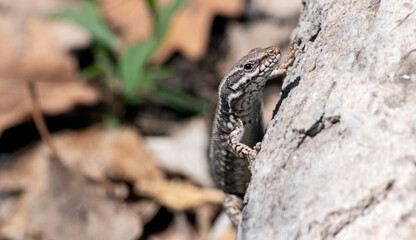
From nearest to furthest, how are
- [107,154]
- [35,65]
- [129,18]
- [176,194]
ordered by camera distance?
[176,194] → [107,154] → [35,65] → [129,18]

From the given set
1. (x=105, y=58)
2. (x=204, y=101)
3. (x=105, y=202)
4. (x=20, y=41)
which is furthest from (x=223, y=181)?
(x=20, y=41)

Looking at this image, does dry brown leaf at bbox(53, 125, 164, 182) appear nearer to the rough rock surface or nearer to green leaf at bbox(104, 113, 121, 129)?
green leaf at bbox(104, 113, 121, 129)

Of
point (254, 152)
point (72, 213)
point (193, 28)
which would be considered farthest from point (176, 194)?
point (254, 152)

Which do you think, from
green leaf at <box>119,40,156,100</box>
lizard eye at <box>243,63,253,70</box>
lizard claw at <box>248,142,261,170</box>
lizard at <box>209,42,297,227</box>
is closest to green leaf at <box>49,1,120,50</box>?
green leaf at <box>119,40,156,100</box>

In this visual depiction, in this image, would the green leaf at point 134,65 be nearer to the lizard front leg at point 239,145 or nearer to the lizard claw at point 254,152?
the lizard front leg at point 239,145

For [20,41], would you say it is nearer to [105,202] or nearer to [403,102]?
[105,202]

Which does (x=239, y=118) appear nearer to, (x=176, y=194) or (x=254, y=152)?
(x=254, y=152)

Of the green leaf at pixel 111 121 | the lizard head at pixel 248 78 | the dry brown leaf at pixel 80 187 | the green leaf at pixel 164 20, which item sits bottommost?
the dry brown leaf at pixel 80 187

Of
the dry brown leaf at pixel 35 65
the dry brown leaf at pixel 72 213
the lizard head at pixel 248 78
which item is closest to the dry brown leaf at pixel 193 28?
the dry brown leaf at pixel 35 65
